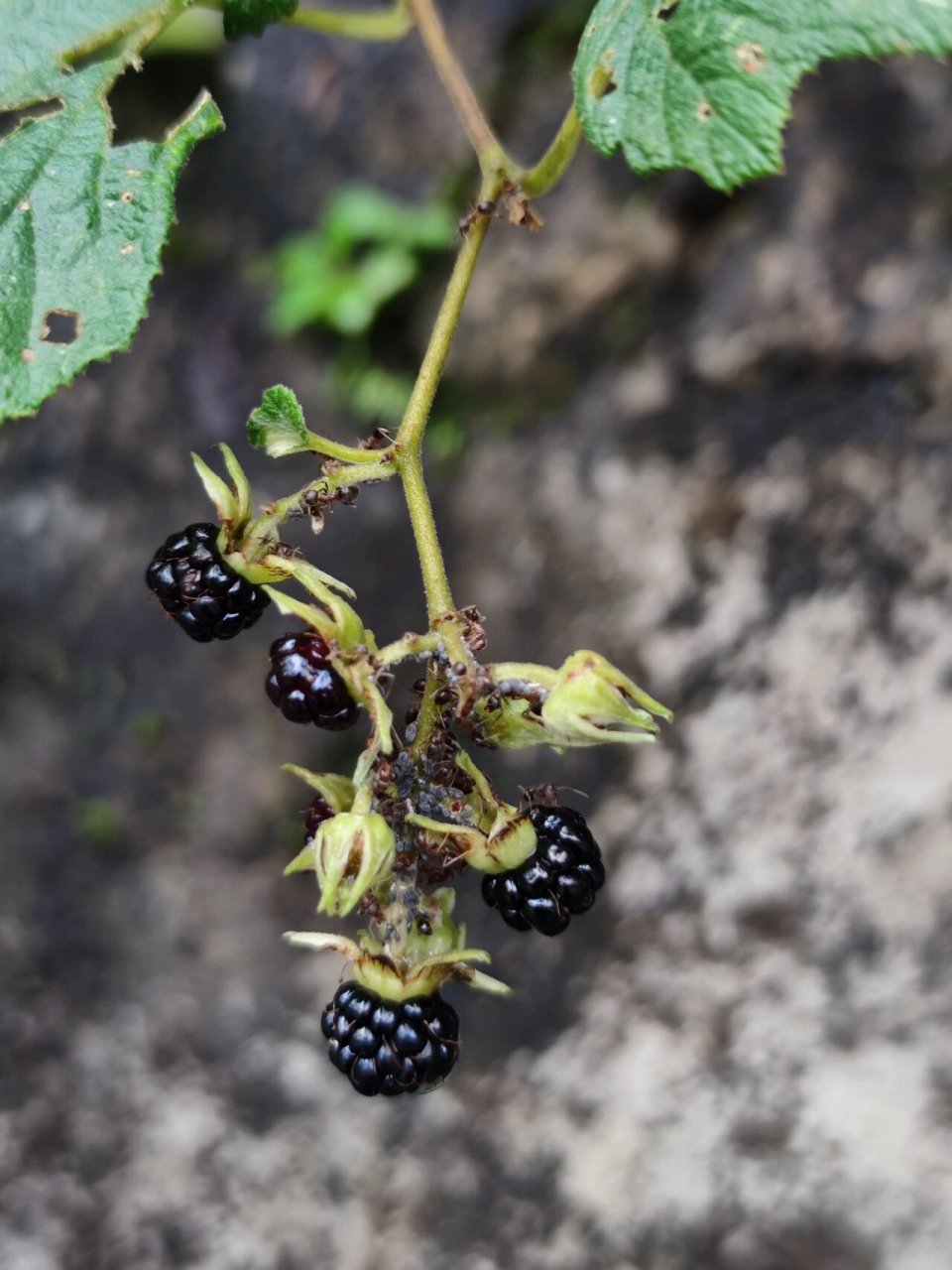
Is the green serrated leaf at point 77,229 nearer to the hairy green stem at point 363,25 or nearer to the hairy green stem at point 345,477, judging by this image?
the hairy green stem at point 345,477

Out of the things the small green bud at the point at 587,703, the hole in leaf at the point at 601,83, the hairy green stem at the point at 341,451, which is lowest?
the small green bud at the point at 587,703

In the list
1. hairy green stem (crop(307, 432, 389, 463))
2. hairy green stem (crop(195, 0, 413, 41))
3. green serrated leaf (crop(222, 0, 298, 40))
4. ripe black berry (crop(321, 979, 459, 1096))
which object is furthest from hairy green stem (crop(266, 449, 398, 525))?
hairy green stem (crop(195, 0, 413, 41))

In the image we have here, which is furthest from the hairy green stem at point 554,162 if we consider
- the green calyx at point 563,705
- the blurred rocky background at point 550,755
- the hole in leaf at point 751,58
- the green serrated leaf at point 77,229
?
the blurred rocky background at point 550,755

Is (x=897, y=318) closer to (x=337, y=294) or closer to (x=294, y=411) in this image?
(x=337, y=294)

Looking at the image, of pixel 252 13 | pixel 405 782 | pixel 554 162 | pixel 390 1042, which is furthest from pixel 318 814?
pixel 252 13

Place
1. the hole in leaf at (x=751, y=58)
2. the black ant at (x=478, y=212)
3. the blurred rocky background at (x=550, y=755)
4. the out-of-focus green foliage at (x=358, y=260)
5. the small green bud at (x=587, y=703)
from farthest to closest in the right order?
the out-of-focus green foliage at (x=358, y=260)
the blurred rocky background at (x=550, y=755)
the black ant at (x=478, y=212)
the hole in leaf at (x=751, y=58)
the small green bud at (x=587, y=703)

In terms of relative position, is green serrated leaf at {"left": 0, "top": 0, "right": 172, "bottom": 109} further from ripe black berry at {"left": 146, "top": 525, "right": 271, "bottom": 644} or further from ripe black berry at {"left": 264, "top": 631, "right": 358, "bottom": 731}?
ripe black berry at {"left": 264, "top": 631, "right": 358, "bottom": 731}
